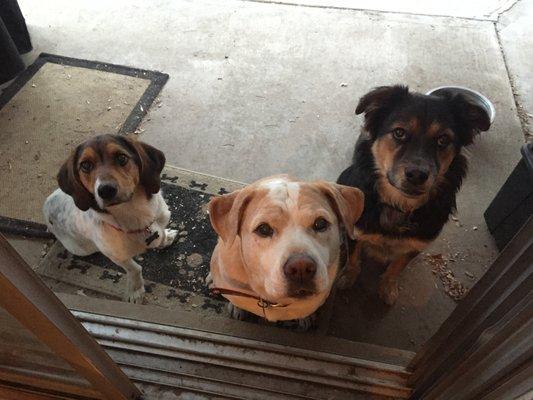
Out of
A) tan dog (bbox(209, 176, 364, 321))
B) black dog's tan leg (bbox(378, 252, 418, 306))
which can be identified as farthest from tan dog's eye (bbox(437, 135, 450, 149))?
black dog's tan leg (bbox(378, 252, 418, 306))

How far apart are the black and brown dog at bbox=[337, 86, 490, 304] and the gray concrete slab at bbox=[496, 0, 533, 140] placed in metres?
2.01

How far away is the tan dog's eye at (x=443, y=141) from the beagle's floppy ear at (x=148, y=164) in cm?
159

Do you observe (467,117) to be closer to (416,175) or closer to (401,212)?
(416,175)

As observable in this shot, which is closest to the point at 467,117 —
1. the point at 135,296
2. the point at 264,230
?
the point at 264,230

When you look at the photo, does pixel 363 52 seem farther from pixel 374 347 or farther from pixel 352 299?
pixel 374 347

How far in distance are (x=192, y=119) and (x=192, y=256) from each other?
4.95ft

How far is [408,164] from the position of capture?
2012mm

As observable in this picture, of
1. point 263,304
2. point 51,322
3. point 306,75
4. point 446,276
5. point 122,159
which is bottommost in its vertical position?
point 446,276

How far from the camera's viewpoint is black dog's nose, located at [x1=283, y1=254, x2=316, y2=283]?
1.53 meters

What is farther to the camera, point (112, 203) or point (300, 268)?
point (112, 203)

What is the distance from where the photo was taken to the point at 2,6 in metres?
3.85

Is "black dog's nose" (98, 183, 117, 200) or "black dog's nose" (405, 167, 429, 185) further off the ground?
"black dog's nose" (405, 167, 429, 185)

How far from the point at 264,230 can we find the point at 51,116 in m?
2.99

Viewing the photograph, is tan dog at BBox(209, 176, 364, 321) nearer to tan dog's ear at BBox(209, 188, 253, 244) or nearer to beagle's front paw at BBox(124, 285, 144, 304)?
tan dog's ear at BBox(209, 188, 253, 244)
